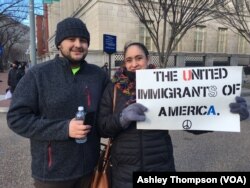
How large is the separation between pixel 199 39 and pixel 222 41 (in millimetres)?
3423

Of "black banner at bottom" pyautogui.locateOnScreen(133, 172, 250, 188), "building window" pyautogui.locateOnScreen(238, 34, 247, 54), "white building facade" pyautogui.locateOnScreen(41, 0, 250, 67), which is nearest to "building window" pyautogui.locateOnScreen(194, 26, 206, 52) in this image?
"white building facade" pyautogui.locateOnScreen(41, 0, 250, 67)

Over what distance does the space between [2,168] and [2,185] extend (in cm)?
64

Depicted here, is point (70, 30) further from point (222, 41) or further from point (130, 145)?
point (222, 41)

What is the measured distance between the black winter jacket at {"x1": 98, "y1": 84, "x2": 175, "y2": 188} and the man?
0.10 meters

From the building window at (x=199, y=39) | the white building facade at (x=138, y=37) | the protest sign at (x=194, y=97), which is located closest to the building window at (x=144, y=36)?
the white building facade at (x=138, y=37)

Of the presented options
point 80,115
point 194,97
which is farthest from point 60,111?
point 194,97

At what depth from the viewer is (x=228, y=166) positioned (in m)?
4.77

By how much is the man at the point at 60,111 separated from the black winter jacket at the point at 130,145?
3.8 inches

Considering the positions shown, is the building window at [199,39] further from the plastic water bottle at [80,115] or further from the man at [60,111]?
the plastic water bottle at [80,115]

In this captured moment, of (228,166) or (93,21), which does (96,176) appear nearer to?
(228,166)

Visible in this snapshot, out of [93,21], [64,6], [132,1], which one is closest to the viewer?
[132,1]

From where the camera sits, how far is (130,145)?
2.17 m

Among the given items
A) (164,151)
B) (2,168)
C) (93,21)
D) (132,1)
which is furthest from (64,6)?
(164,151)

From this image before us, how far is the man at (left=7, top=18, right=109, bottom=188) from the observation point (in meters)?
2.02
